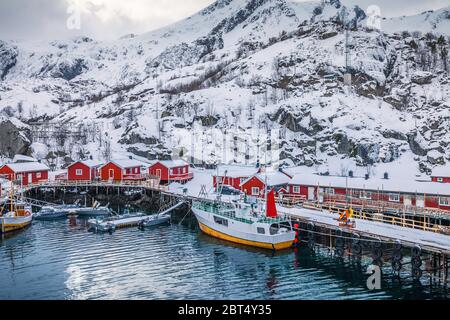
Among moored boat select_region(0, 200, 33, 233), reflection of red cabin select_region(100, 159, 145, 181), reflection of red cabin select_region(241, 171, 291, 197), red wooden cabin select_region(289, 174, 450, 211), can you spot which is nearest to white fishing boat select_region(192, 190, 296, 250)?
reflection of red cabin select_region(241, 171, 291, 197)

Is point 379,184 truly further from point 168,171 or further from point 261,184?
point 168,171

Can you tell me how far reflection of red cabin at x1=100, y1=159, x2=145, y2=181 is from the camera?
76.4 meters

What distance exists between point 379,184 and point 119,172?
44.6 m

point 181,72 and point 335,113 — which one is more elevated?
point 181,72

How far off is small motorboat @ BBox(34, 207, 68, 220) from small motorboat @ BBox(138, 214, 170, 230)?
46.8ft

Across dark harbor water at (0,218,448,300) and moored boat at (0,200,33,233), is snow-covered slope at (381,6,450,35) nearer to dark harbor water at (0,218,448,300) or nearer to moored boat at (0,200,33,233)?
dark harbor water at (0,218,448,300)

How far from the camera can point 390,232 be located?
122 ft

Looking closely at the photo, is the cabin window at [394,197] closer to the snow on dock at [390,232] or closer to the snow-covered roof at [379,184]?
the snow-covered roof at [379,184]

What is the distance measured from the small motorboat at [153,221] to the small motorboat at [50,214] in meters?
14.3

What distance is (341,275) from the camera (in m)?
33.4

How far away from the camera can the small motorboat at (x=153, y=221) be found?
172 ft

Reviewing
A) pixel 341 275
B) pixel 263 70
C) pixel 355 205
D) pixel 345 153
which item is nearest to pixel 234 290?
pixel 341 275

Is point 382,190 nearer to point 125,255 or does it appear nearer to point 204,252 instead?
point 204,252
